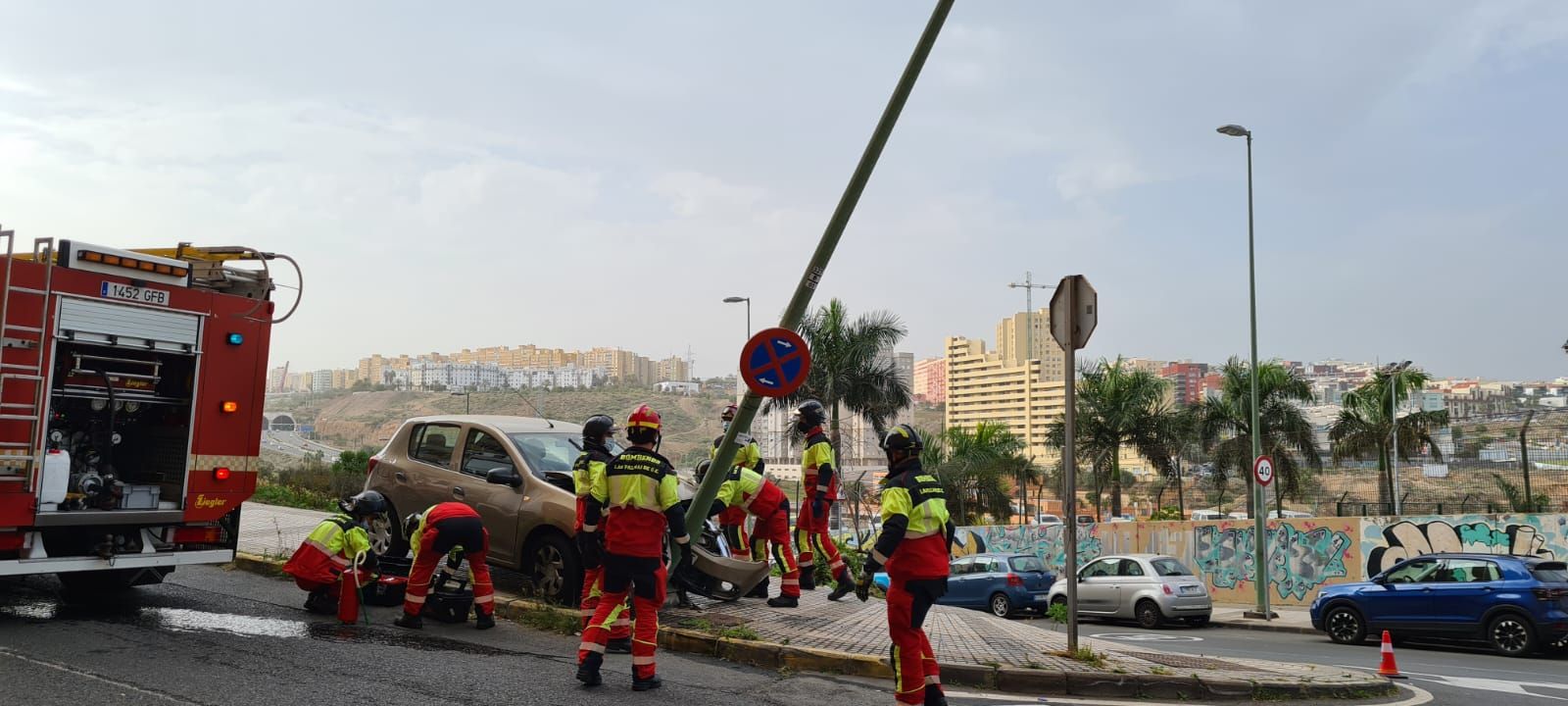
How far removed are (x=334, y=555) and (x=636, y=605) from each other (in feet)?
11.7

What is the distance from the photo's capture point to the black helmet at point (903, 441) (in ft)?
21.8

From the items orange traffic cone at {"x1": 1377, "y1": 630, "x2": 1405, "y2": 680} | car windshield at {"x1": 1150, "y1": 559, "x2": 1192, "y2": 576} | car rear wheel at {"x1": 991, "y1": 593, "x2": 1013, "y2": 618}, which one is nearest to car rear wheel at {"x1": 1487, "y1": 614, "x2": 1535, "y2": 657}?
orange traffic cone at {"x1": 1377, "y1": 630, "x2": 1405, "y2": 680}

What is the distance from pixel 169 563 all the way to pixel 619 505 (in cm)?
438

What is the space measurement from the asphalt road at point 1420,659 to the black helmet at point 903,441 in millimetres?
5568

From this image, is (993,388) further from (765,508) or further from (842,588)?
(765,508)

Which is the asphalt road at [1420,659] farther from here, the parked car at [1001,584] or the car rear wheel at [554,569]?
the car rear wheel at [554,569]

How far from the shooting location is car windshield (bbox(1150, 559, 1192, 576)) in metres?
19.5

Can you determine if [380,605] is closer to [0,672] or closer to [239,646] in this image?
[239,646]

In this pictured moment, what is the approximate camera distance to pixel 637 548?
6.86 meters

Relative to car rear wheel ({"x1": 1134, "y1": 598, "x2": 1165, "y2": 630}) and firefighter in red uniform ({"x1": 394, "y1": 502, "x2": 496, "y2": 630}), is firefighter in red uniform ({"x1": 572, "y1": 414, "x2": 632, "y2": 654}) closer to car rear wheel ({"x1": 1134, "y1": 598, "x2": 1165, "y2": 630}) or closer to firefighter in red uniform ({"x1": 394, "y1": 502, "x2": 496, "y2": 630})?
firefighter in red uniform ({"x1": 394, "y1": 502, "x2": 496, "y2": 630})

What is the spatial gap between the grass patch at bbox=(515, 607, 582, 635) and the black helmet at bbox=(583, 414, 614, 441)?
1580 millimetres

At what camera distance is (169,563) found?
28.8 feet

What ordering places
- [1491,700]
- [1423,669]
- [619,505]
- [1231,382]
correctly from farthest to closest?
[1231,382]
[1423,669]
[1491,700]
[619,505]

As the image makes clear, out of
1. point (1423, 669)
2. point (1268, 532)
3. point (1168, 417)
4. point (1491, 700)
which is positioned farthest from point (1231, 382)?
point (1491, 700)
